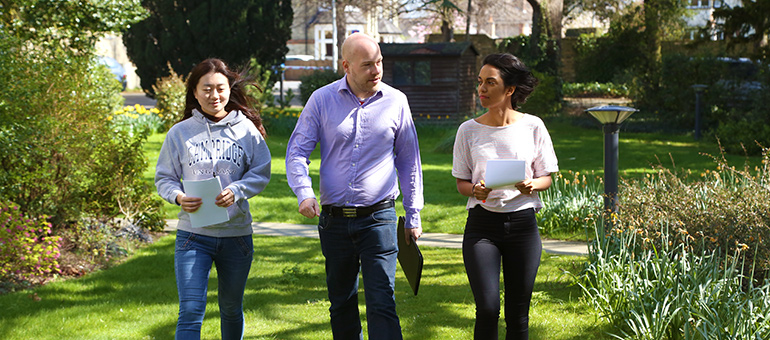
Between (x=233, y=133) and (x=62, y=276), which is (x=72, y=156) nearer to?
(x=62, y=276)

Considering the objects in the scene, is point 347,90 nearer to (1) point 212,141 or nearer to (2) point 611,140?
(1) point 212,141

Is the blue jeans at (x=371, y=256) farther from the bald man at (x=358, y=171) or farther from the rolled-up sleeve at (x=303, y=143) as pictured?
the rolled-up sleeve at (x=303, y=143)

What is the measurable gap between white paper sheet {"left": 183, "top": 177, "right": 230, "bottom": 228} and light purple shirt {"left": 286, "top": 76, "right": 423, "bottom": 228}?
0.37 m

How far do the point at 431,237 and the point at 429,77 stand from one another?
15.8m

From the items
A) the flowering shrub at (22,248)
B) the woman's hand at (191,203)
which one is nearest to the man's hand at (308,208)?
the woman's hand at (191,203)

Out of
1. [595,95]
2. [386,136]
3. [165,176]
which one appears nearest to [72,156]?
[165,176]

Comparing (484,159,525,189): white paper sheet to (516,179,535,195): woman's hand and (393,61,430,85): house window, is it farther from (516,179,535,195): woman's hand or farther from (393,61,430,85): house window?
(393,61,430,85): house window

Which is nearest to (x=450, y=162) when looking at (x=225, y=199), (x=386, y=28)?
(x=225, y=199)

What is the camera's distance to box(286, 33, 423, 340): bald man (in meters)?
3.88

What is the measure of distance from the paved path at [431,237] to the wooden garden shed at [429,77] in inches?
580

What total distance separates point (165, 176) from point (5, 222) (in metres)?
2.84

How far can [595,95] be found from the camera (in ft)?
103

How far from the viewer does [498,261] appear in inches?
153

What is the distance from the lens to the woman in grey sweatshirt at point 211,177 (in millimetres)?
3844
